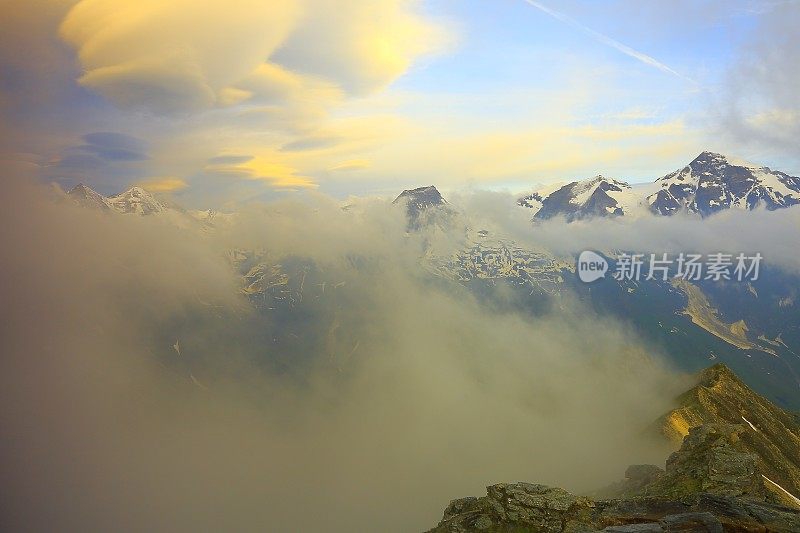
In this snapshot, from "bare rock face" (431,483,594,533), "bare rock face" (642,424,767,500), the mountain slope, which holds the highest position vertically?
"bare rock face" (642,424,767,500)

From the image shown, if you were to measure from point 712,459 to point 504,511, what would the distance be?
37922mm

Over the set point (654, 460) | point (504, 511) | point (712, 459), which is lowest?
point (654, 460)

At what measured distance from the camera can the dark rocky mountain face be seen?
117 ft

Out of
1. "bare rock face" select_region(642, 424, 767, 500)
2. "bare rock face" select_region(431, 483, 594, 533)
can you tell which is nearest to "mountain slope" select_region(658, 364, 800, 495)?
"bare rock face" select_region(642, 424, 767, 500)

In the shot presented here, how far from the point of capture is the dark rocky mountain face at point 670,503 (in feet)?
117

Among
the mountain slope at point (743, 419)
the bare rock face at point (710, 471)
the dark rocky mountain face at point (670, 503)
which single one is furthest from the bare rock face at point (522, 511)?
the mountain slope at point (743, 419)

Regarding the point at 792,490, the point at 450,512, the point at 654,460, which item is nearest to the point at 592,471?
the point at 654,460

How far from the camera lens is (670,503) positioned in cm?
4006

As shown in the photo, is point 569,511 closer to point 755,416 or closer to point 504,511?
point 504,511

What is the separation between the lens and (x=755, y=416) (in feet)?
508

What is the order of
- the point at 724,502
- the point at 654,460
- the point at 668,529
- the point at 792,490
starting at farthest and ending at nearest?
the point at 654,460, the point at 792,490, the point at 724,502, the point at 668,529

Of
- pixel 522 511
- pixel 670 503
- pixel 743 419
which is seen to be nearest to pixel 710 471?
pixel 522 511

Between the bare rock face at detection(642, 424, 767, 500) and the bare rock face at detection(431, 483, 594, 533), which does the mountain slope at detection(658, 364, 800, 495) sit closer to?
the bare rock face at detection(642, 424, 767, 500)

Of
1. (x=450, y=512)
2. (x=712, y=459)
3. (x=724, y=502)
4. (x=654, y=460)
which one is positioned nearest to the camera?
(x=724, y=502)
